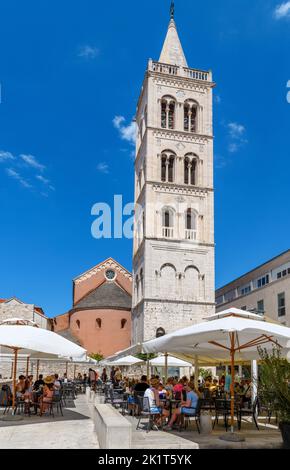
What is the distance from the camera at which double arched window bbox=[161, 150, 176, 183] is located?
4291cm

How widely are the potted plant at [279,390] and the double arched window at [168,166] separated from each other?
34.1 meters

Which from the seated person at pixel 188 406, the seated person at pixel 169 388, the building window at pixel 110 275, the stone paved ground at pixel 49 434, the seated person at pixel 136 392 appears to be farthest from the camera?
the building window at pixel 110 275

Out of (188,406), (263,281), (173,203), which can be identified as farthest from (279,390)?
(263,281)

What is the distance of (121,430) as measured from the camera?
8.01 metres

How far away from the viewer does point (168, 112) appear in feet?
145

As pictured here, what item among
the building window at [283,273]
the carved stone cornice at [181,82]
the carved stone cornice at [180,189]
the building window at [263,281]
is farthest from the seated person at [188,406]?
the carved stone cornice at [181,82]

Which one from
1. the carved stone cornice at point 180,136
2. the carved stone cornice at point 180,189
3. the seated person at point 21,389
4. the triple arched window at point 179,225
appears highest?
the carved stone cornice at point 180,136

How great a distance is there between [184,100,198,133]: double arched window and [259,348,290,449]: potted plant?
3694cm

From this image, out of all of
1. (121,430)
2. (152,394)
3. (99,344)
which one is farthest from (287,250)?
(121,430)

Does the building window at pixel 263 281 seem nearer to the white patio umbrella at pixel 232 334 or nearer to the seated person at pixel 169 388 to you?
the seated person at pixel 169 388

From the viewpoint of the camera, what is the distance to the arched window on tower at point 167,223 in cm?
4106

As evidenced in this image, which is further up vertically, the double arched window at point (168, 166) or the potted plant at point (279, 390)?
the double arched window at point (168, 166)

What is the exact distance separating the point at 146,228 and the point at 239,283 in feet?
55.5
